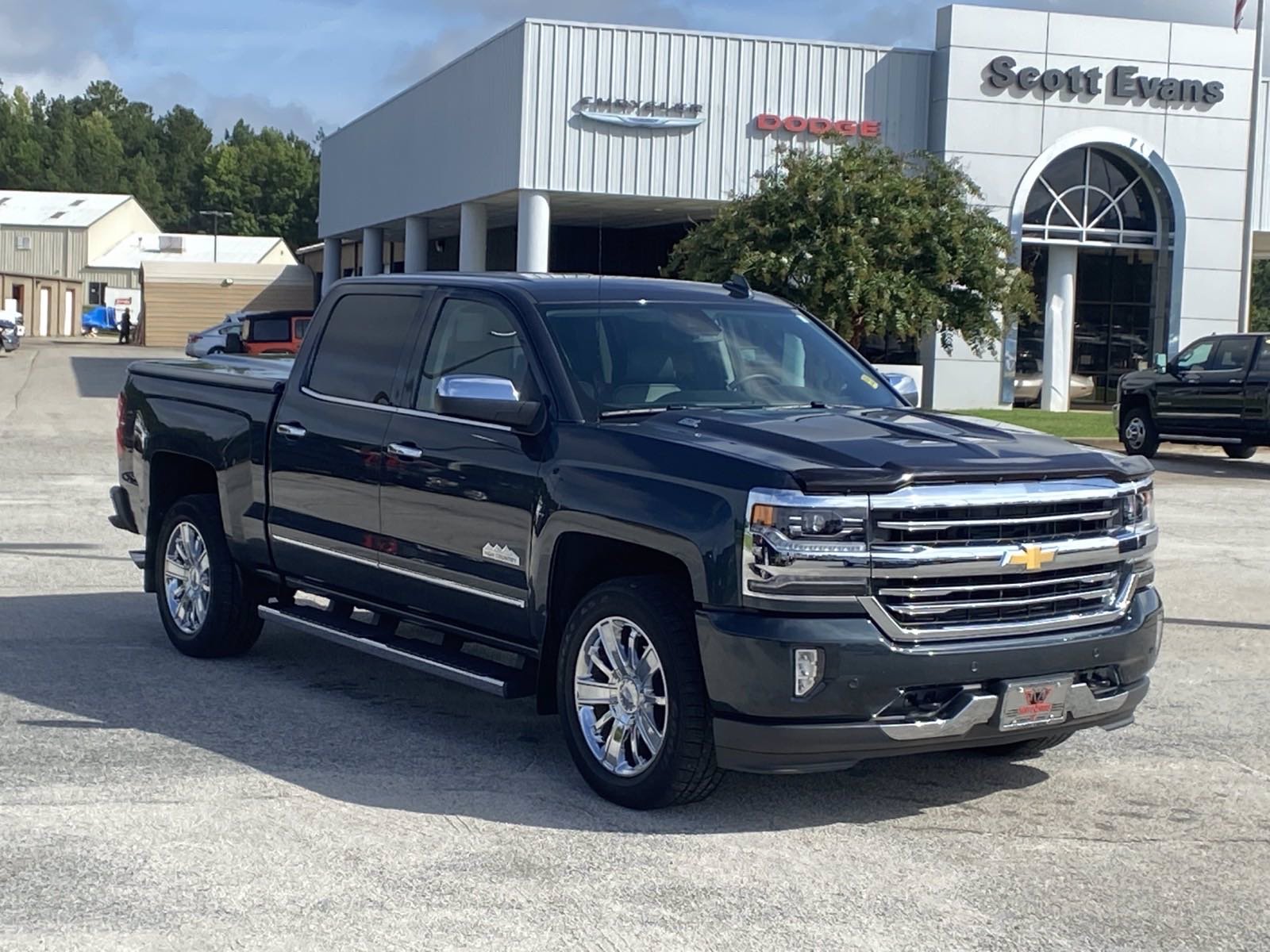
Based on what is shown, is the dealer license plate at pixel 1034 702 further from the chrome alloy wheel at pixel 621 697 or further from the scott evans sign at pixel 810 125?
the scott evans sign at pixel 810 125

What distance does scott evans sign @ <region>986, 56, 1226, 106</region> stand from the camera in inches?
1476

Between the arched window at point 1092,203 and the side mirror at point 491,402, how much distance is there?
33.2 m

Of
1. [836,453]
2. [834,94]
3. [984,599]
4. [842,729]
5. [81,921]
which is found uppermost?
[834,94]

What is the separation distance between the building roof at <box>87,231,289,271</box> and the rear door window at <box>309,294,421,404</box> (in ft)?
279

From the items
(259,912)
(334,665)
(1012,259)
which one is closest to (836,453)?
(259,912)

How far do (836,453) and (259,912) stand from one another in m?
2.37

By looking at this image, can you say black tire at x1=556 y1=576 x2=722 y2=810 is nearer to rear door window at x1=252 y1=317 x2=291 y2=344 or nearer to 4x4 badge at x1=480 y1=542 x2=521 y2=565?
4x4 badge at x1=480 y1=542 x2=521 y2=565

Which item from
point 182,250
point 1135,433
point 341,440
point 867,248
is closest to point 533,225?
point 867,248

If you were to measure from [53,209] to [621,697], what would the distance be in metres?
104

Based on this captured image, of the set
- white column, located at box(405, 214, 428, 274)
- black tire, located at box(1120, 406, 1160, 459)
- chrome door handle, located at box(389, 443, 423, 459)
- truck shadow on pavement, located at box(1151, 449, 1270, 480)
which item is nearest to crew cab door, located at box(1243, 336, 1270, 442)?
truck shadow on pavement, located at box(1151, 449, 1270, 480)

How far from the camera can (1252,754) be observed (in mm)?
7250

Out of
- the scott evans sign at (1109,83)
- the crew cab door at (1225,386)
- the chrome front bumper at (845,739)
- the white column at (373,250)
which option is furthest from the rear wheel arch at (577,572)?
the white column at (373,250)

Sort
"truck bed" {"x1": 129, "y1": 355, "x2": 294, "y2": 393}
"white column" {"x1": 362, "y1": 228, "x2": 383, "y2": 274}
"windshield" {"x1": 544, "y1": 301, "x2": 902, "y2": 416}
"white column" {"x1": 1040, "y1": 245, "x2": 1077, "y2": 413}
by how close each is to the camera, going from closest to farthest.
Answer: "windshield" {"x1": 544, "y1": 301, "x2": 902, "y2": 416} → "truck bed" {"x1": 129, "y1": 355, "x2": 294, "y2": 393} → "white column" {"x1": 1040, "y1": 245, "x2": 1077, "y2": 413} → "white column" {"x1": 362, "y1": 228, "x2": 383, "y2": 274}

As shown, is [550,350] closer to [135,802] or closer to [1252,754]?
[135,802]
